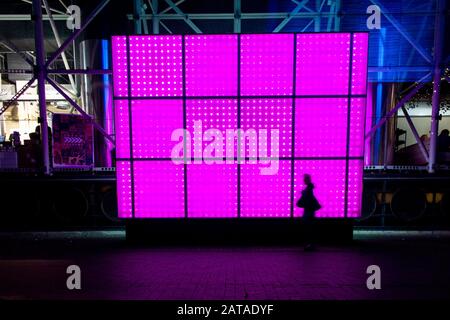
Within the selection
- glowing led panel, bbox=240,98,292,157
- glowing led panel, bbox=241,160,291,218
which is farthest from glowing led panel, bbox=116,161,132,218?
glowing led panel, bbox=240,98,292,157

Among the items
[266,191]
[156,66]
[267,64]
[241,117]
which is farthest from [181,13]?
[266,191]

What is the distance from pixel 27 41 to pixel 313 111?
1500 cm

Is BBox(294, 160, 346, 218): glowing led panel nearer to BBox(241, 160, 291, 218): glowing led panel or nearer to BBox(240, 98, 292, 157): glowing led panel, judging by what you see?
BBox(241, 160, 291, 218): glowing led panel

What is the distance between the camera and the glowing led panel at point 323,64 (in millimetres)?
6090

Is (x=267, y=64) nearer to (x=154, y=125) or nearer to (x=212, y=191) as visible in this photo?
(x=154, y=125)

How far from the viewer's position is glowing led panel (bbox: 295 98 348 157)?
621 centimetres

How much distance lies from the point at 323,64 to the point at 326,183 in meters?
2.93

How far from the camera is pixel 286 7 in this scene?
35.1 ft

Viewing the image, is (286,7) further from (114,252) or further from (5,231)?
(5,231)

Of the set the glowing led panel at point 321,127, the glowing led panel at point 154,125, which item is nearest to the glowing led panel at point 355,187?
the glowing led panel at point 321,127

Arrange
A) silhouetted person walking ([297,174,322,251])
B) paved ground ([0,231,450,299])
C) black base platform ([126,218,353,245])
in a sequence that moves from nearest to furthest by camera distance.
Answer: paved ground ([0,231,450,299]) → silhouetted person walking ([297,174,322,251]) → black base platform ([126,218,353,245])

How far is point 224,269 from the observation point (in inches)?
195

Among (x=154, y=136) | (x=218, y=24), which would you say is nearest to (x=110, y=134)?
(x=154, y=136)

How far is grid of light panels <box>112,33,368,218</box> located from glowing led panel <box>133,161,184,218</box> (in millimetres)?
26
